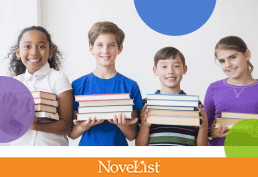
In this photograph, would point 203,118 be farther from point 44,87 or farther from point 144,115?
point 44,87

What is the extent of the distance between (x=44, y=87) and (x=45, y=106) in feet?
0.57

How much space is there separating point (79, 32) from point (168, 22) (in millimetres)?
775

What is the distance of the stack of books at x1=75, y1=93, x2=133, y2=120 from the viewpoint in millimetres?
1303

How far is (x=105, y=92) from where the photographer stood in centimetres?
151

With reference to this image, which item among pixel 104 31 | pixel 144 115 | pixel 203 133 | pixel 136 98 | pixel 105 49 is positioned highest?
pixel 104 31

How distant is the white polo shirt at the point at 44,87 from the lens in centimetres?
143

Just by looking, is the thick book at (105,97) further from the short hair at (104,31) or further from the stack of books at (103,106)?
the short hair at (104,31)

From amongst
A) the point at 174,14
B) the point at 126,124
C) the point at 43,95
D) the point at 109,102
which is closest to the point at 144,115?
the point at 126,124

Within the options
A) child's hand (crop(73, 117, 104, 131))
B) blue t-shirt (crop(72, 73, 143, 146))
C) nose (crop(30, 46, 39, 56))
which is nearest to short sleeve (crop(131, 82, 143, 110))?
blue t-shirt (crop(72, 73, 143, 146))

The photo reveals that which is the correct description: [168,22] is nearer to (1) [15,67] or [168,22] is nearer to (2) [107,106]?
(2) [107,106]

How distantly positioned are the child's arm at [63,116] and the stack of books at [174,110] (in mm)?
461

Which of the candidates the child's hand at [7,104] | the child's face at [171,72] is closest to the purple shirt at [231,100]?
the child's face at [171,72]

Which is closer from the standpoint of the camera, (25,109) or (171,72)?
(25,109)

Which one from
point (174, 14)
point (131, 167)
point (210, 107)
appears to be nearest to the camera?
point (131, 167)
